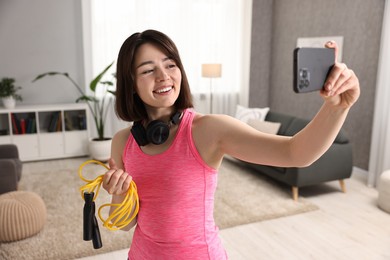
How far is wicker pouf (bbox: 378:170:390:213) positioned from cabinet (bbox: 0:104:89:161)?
11.8 feet

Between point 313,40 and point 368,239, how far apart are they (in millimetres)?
2945

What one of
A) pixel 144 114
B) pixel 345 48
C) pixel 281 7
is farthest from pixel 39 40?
pixel 144 114

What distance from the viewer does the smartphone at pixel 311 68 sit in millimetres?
643

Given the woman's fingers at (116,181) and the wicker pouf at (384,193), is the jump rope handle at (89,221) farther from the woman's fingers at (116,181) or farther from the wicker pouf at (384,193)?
the wicker pouf at (384,193)

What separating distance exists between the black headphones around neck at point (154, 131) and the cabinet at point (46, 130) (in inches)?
162

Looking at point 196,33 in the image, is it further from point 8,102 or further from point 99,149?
point 8,102

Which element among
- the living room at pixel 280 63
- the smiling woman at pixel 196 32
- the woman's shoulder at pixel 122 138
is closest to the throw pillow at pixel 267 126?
the living room at pixel 280 63

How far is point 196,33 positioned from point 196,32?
1 cm

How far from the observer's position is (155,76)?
2.94 ft

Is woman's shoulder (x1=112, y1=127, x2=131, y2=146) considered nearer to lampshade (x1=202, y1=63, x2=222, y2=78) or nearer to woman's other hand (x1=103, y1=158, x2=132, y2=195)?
woman's other hand (x1=103, y1=158, x2=132, y2=195)

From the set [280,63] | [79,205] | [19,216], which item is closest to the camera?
[19,216]

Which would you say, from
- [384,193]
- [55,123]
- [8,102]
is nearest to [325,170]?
[384,193]

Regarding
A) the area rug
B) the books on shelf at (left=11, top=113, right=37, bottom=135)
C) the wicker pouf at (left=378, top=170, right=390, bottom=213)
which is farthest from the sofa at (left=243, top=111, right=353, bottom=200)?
the books on shelf at (left=11, top=113, right=37, bottom=135)

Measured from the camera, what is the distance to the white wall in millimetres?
4699
